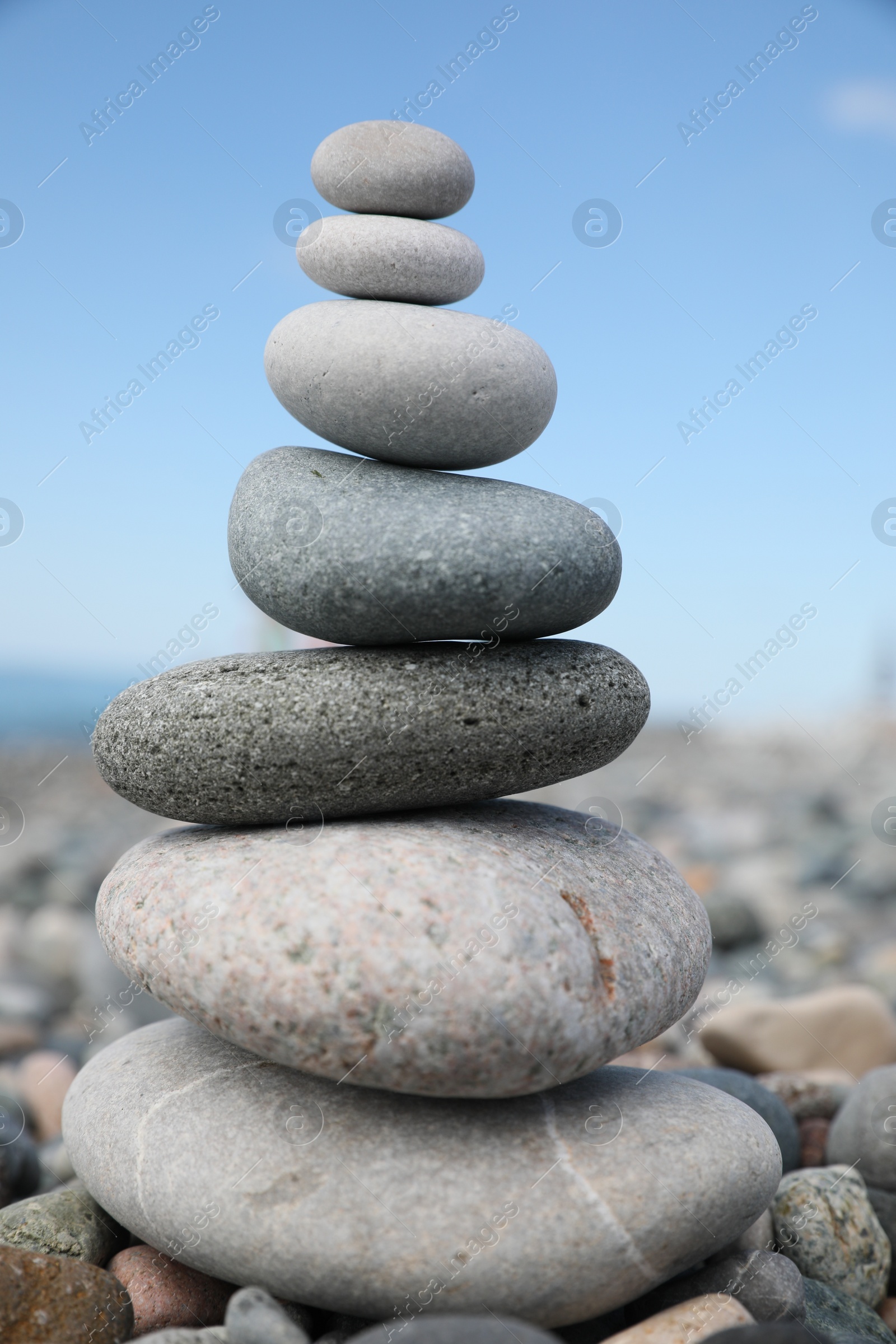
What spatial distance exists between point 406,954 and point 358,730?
924 mm

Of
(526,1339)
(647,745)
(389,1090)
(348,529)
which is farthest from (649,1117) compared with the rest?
(647,745)

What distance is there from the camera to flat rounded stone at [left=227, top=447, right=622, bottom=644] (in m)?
3.90

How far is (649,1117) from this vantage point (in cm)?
393

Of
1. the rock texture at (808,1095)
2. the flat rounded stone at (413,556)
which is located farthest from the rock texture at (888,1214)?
the flat rounded stone at (413,556)

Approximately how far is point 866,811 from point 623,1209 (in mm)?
16998

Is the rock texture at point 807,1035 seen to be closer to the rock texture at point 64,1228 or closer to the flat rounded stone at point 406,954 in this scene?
the flat rounded stone at point 406,954

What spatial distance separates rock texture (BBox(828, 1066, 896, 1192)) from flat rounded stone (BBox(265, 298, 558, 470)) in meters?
3.99

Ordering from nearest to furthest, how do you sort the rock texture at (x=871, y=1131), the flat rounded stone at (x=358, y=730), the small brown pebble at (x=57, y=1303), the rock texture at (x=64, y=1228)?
the small brown pebble at (x=57, y=1303) < the flat rounded stone at (x=358, y=730) < the rock texture at (x=64, y=1228) < the rock texture at (x=871, y=1131)

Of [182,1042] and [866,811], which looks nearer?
[182,1042]

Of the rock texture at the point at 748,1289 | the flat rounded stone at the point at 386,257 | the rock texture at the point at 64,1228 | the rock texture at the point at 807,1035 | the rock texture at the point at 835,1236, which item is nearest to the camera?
the rock texture at the point at 748,1289

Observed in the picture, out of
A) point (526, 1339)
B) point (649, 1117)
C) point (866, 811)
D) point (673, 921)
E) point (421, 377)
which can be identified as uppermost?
point (866, 811)

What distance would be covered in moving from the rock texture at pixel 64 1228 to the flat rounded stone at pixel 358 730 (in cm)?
184

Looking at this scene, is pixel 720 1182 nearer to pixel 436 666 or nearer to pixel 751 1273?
pixel 751 1273

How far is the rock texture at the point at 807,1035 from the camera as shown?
6984mm
